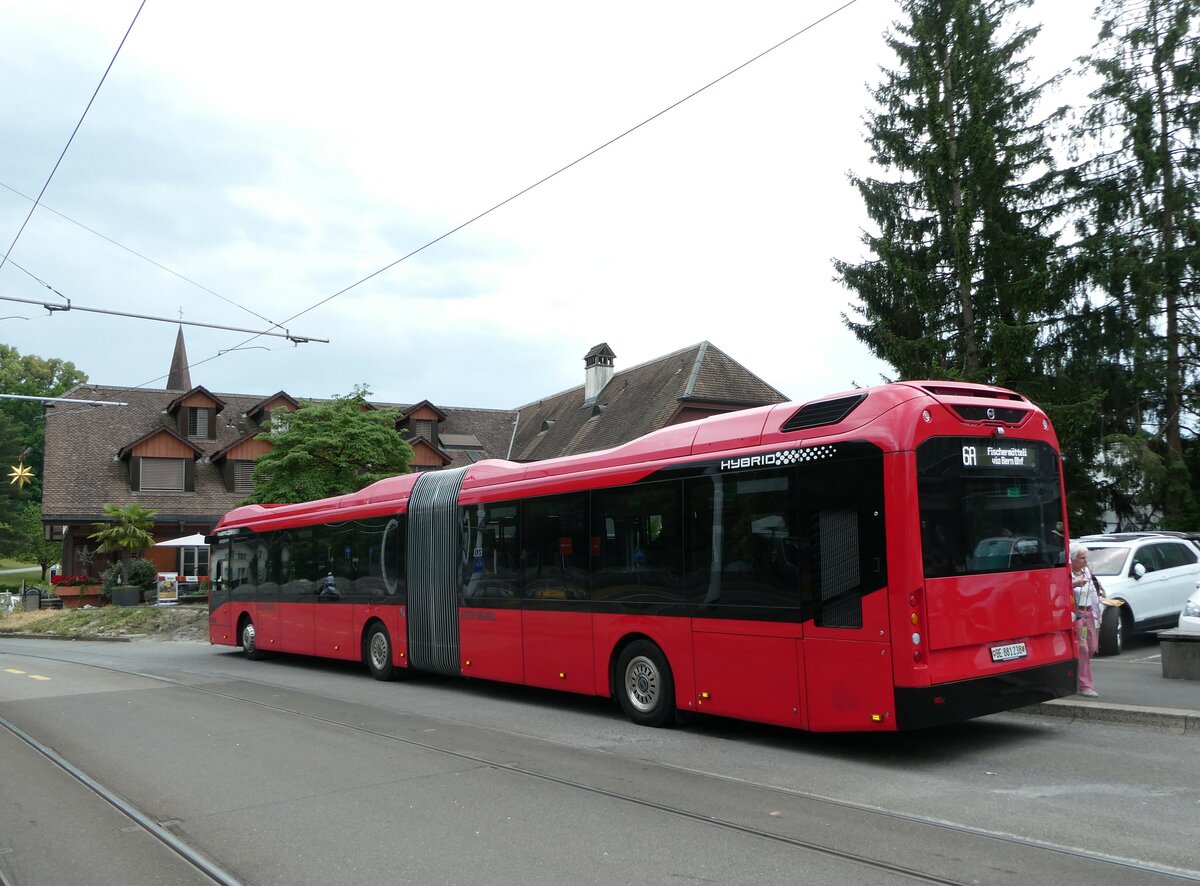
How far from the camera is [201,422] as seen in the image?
48.6m

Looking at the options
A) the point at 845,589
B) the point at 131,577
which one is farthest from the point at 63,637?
the point at 845,589

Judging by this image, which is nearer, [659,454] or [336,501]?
[659,454]

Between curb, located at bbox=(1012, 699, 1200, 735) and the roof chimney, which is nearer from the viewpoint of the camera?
curb, located at bbox=(1012, 699, 1200, 735)

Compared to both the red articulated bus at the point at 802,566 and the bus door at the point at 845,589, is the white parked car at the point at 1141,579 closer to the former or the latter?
the red articulated bus at the point at 802,566

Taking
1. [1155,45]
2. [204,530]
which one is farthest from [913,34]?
[204,530]

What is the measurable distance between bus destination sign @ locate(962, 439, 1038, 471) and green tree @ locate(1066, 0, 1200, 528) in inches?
711

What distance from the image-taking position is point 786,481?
878 centimetres

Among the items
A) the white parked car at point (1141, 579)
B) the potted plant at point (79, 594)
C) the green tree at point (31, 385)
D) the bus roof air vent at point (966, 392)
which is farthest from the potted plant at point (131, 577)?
the green tree at point (31, 385)

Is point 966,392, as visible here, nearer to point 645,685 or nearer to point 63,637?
point 645,685

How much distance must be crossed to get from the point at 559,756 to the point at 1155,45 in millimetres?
26419

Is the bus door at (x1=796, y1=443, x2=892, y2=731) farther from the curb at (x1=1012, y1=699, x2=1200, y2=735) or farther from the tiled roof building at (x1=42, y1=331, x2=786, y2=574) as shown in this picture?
the tiled roof building at (x1=42, y1=331, x2=786, y2=574)

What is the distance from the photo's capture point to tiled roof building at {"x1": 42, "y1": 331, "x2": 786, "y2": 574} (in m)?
39.7

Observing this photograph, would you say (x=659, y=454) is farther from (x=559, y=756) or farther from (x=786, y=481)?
(x=559, y=756)

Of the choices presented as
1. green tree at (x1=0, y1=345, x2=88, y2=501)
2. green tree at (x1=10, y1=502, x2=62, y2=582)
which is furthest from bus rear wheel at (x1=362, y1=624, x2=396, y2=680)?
green tree at (x1=0, y1=345, x2=88, y2=501)
